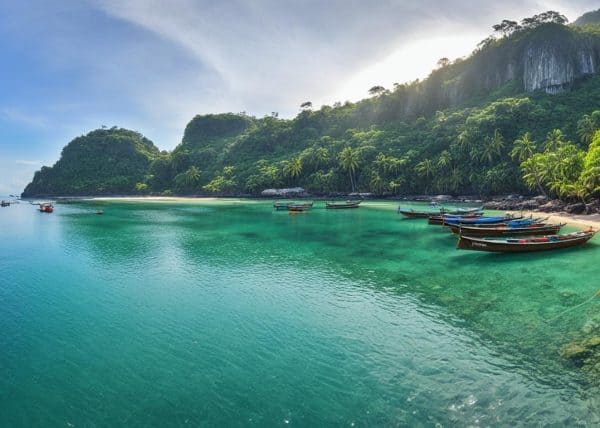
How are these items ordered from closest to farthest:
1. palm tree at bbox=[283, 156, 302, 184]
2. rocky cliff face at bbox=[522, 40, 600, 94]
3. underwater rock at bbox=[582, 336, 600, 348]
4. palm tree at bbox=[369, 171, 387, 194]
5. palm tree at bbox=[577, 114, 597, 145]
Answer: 1. underwater rock at bbox=[582, 336, 600, 348]
2. palm tree at bbox=[577, 114, 597, 145]
3. palm tree at bbox=[369, 171, 387, 194]
4. rocky cliff face at bbox=[522, 40, 600, 94]
5. palm tree at bbox=[283, 156, 302, 184]

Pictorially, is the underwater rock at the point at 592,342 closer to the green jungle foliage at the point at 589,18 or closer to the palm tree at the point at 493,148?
the palm tree at the point at 493,148

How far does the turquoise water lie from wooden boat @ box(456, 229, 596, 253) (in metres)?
0.75

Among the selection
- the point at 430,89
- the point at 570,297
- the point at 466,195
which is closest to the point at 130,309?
the point at 570,297

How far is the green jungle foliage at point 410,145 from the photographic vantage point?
71.0m

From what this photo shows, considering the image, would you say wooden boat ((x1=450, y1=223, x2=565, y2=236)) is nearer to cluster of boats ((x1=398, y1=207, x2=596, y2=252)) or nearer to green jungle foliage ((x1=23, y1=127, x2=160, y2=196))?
cluster of boats ((x1=398, y1=207, x2=596, y2=252))

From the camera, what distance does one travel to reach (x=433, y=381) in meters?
10.4

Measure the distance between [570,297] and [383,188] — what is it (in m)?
75.1

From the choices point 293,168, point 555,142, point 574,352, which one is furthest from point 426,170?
point 574,352

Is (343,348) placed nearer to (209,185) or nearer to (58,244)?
(58,244)

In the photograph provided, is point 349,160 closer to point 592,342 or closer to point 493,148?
point 493,148

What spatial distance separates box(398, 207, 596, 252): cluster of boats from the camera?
25344 millimetres

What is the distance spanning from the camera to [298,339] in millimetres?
13430

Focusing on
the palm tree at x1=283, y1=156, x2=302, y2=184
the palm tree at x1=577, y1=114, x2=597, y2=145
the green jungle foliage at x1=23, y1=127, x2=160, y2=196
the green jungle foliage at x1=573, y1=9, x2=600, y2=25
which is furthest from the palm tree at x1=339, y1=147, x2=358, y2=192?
the green jungle foliage at x1=573, y1=9, x2=600, y2=25

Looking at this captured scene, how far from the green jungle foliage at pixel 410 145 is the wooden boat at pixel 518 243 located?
19.0 meters
